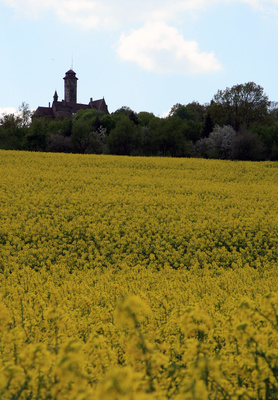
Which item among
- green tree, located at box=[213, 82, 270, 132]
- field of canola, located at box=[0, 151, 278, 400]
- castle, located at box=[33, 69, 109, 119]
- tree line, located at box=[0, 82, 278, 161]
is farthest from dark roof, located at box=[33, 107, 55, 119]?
field of canola, located at box=[0, 151, 278, 400]

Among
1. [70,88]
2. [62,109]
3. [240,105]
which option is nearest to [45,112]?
[62,109]

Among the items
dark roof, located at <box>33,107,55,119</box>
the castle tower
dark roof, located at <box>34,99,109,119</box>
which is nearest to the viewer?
dark roof, located at <box>33,107,55,119</box>

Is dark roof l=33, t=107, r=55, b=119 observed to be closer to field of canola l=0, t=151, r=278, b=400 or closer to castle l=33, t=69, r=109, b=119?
castle l=33, t=69, r=109, b=119

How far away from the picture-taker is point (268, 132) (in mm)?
54812

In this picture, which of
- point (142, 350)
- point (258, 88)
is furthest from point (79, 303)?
point (258, 88)

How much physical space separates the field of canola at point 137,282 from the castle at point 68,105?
107m

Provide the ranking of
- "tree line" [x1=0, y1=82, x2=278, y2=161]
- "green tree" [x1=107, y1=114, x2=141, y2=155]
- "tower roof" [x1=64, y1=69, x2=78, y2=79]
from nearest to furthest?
"tree line" [x1=0, y1=82, x2=278, y2=161] < "green tree" [x1=107, y1=114, x2=141, y2=155] < "tower roof" [x1=64, y1=69, x2=78, y2=79]

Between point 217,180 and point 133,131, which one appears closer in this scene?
point 217,180

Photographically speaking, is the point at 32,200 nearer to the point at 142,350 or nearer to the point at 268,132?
the point at 142,350

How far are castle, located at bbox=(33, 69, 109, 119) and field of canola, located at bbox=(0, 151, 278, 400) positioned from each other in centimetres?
10704

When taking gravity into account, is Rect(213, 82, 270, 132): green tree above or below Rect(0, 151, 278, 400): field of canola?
above

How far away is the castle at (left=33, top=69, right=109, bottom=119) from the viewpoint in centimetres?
13277

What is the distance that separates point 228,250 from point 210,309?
7827mm

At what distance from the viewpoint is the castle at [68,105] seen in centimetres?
13277
